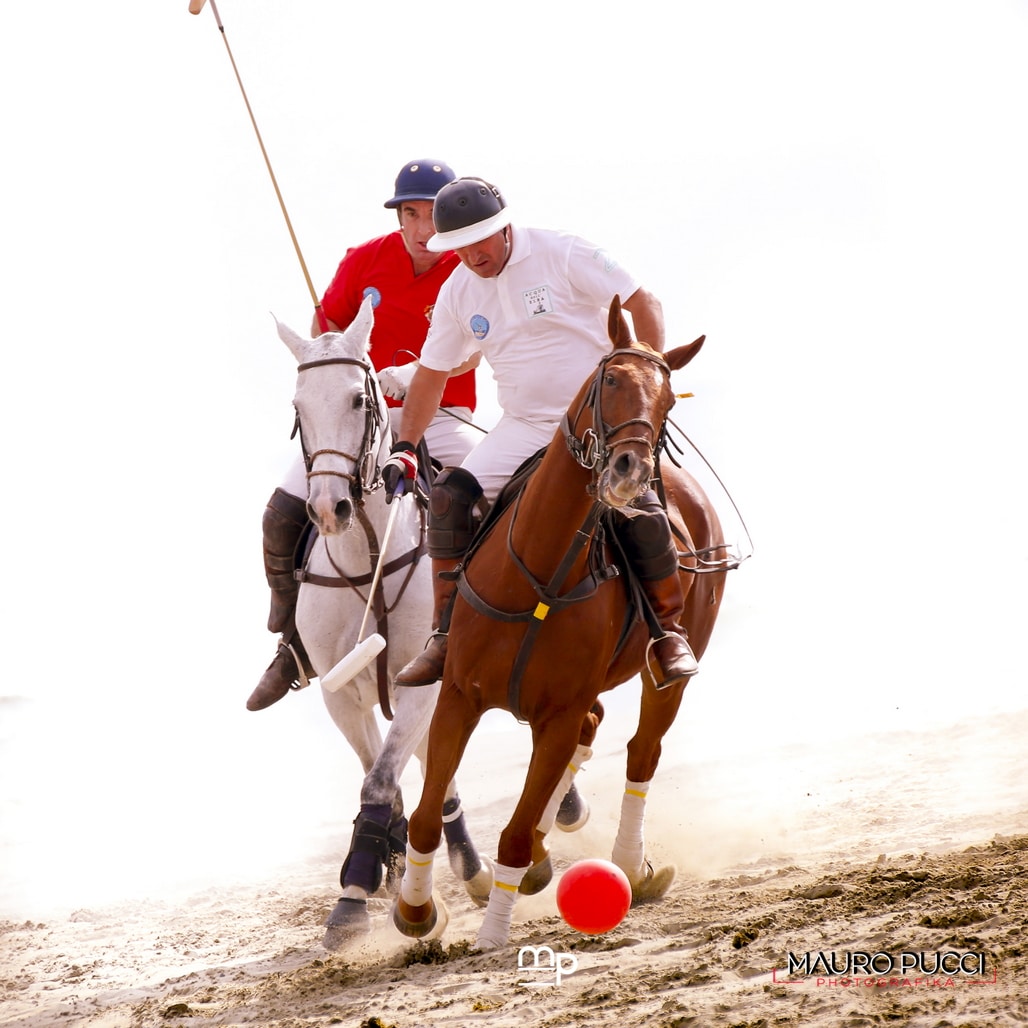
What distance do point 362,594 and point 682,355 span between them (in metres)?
2.54

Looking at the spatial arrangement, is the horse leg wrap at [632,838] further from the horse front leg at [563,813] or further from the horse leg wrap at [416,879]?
the horse leg wrap at [416,879]

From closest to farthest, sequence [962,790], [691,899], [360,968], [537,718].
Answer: [537,718], [360,968], [691,899], [962,790]

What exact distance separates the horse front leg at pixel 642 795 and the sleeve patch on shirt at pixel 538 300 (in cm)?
228

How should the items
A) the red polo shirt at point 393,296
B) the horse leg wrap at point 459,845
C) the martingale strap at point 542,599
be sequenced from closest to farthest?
the martingale strap at point 542,599, the horse leg wrap at point 459,845, the red polo shirt at point 393,296

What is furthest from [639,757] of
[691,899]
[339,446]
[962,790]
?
[962,790]

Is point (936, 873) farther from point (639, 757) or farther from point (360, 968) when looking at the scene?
point (360, 968)

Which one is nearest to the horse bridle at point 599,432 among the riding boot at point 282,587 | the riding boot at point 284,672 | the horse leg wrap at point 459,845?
the riding boot at point 282,587

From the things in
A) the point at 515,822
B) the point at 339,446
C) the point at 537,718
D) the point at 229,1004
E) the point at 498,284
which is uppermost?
the point at 498,284

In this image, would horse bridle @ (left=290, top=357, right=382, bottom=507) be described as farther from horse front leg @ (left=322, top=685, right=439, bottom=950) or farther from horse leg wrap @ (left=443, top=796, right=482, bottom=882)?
horse leg wrap @ (left=443, top=796, right=482, bottom=882)

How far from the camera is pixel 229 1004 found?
19.9 ft

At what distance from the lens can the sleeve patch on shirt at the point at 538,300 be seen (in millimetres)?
6516

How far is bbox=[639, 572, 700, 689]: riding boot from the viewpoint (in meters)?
6.18

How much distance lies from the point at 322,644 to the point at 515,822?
1970mm

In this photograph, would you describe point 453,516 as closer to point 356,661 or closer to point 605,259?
point 356,661
